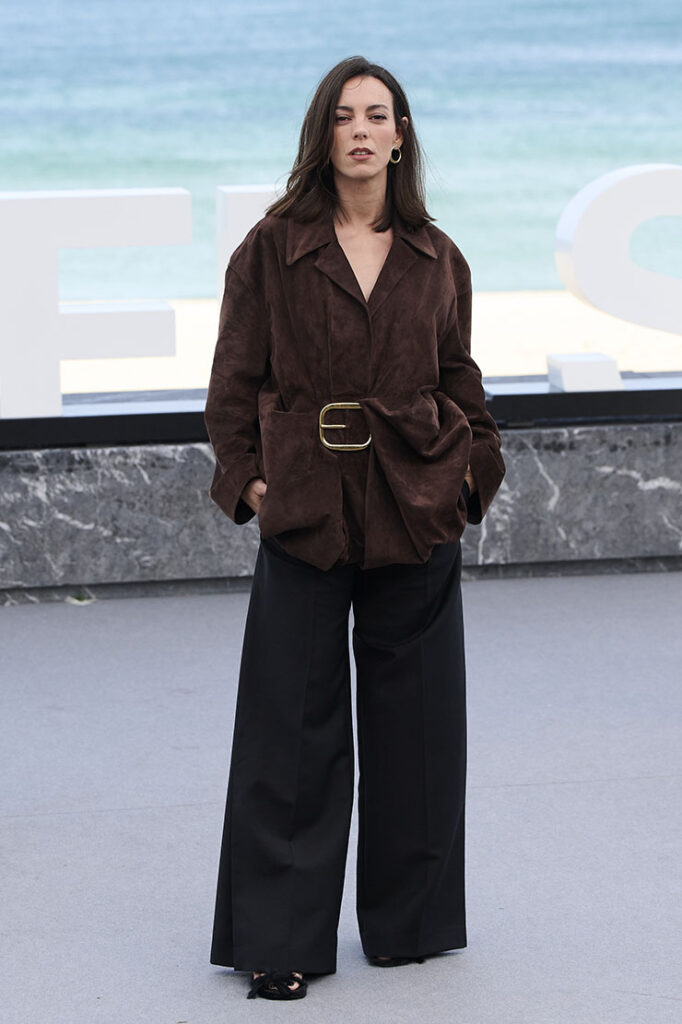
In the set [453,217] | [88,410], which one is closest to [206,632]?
[88,410]

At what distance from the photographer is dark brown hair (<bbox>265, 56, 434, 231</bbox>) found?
8.70 ft

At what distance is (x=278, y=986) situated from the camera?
2.79 meters

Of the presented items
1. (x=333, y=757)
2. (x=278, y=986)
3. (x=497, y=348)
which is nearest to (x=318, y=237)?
(x=333, y=757)

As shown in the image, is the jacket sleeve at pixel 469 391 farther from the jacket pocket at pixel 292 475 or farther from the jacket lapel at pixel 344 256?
the jacket pocket at pixel 292 475

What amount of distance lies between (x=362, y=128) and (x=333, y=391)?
443 mm

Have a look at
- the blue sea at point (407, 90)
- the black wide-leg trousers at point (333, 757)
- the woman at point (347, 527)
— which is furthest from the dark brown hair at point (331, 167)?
the blue sea at point (407, 90)

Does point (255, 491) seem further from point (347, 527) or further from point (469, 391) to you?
point (469, 391)

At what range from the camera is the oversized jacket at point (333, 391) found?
267 cm

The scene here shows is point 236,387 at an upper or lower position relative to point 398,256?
lower

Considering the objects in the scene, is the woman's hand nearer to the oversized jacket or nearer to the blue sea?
the oversized jacket

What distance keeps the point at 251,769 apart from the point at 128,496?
2.59 metres

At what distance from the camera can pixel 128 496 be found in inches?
207

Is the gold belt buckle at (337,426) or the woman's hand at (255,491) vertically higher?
the gold belt buckle at (337,426)

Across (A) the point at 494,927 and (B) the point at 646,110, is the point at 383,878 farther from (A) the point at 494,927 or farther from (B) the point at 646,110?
(B) the point at 646,110
